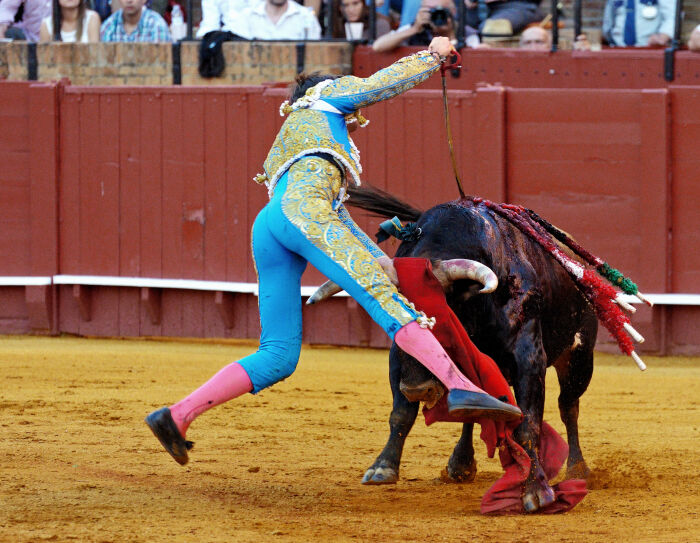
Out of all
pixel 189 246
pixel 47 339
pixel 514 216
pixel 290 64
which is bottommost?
pixel 47 339

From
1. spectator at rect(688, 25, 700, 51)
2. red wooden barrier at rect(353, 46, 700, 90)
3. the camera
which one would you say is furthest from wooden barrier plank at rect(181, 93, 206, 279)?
spectator at rect(688, 25, 700, 51)

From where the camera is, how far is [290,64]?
9.91 m

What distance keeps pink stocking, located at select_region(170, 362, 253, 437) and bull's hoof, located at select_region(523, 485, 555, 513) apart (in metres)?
0.96

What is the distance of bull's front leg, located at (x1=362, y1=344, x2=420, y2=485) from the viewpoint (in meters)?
4.38

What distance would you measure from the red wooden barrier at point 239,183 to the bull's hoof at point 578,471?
12.1ft

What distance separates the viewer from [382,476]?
436 cm

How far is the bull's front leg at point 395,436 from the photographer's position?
14.4ft

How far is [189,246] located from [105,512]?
5.34 metres

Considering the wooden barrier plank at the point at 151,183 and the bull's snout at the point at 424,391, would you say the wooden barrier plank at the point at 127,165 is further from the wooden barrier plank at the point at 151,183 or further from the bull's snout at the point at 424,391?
the bull's snout at the point at 424,391

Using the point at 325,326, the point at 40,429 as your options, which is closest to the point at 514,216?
the point at 40,429

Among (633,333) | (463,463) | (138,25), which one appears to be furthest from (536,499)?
(138,25)

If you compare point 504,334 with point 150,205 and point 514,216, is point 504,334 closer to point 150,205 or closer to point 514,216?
point 514,216

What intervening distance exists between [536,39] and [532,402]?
18.5ft

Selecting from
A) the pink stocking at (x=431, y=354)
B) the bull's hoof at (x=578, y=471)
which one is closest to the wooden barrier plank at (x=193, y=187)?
the bull's hoof at (x=578, y=471)
